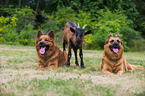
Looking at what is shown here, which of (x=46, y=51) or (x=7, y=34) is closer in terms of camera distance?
(x=46, y=51)

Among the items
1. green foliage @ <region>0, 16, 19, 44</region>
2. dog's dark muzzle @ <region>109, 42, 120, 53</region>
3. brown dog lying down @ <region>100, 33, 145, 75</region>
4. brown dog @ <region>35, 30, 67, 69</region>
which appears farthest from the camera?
green foliage @ <region>0, 16, 19, 44</region>

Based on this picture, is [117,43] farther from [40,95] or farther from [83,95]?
[40,95]

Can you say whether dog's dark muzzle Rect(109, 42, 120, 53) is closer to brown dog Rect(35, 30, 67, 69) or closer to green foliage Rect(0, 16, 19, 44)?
brown dog Rect(35, 30, 67, 69)

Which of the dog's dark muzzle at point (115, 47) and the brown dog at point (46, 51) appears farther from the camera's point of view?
the brown dog at point (46, 51)

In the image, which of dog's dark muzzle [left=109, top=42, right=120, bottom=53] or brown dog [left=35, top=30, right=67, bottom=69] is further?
brown dog [left=35, top=30, right=67, bottom=69]

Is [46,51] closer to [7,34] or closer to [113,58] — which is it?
[113,58]

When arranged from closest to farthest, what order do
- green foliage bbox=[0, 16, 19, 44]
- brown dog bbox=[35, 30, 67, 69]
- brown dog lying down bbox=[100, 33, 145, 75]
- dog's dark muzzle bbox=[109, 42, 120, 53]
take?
1. dog's dark muzzle bbox=[109, 42, 120, 53]
2. brown dog lying down bbox=[100, 33, 145, 75]
3. brown dog bbox=[35, 30, 67, 69]
4. green foliage bbox=[0, 16, 19, 44]

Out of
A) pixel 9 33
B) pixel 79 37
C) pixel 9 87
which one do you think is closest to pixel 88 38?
pixel 9 33

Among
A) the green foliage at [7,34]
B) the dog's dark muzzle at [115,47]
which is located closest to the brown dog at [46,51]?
the dog's dark muzzle at [115,47]

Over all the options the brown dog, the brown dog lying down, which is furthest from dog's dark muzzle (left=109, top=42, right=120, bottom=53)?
the brown dog

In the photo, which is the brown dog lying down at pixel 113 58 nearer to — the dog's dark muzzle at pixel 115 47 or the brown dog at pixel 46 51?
the dog's dark muzzle at pixel 115 47

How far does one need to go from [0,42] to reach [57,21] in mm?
9285

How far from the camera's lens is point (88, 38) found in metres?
23.4

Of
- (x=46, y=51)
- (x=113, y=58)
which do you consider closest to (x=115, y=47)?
(x=113, y=58)
